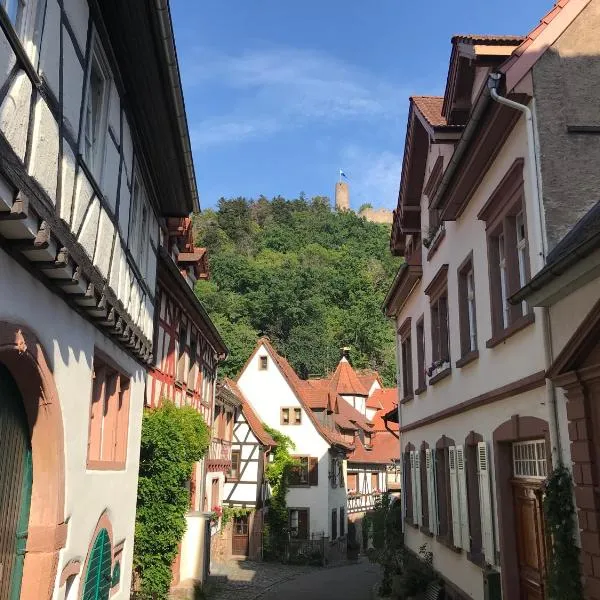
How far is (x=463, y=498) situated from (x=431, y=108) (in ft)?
22.4

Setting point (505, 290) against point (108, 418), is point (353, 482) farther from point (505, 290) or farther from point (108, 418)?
point (505, 290)

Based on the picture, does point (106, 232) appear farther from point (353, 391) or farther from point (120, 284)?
point (353, 391)

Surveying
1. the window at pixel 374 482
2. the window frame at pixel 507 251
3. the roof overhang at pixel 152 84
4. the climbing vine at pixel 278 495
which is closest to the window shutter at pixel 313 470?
the climbing vine at pixel 278 495

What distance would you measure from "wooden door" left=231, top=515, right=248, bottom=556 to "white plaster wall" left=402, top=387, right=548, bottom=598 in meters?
15.7

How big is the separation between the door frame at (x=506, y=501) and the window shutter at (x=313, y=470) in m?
24.7

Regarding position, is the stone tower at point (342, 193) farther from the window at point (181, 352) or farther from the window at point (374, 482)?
the window at point (181, 352)

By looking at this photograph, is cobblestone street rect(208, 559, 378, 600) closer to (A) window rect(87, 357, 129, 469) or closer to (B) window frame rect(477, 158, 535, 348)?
(A) window rect(87, 357, 129, 469)

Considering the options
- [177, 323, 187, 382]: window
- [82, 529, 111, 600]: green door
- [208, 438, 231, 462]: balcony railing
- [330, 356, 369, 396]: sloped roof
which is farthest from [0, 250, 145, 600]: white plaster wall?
[330, 356, 369, 396]: sloped roof

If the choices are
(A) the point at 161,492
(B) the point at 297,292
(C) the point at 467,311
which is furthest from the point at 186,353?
(B) the point at 297,292

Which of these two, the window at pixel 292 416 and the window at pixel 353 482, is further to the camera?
the window at pixel 353 482

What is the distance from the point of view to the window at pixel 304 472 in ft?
107

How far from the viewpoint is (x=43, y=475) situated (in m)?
5.93

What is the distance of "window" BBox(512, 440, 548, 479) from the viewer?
745 cm

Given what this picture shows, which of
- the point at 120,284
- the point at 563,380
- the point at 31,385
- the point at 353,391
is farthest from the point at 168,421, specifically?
the point at 353,391
